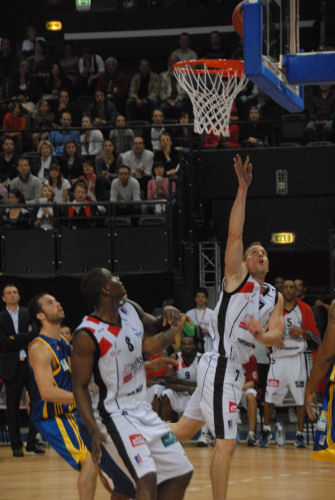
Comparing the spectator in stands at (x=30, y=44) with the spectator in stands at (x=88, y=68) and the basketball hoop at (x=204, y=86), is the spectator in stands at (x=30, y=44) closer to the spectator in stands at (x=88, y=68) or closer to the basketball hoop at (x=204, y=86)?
the spectator in stands at (x=88, y=68)

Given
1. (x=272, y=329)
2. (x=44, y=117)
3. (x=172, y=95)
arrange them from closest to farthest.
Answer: (x=272, y=329), (x=44, y=117), (x=172, y=95)

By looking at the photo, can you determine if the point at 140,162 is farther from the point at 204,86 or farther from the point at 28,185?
the point at 204,86

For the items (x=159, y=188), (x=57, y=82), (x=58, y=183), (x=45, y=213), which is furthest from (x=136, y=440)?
(x=57, y=82)

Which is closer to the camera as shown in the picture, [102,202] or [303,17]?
[102,202]

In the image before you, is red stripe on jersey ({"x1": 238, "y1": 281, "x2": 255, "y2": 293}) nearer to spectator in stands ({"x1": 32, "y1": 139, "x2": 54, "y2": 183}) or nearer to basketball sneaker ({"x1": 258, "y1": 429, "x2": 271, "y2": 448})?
basketball sneaker ({"x1": 258, "y1": 429, "x2": 271, "y2": 448})

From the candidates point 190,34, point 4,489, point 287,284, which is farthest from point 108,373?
point 190,34

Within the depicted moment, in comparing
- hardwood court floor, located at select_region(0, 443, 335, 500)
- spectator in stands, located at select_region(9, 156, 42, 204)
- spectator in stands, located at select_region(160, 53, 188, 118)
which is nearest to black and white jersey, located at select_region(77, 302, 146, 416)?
hardwood court floor, located at select_region(0, 443, 335, 500)

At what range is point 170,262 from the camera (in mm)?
13773

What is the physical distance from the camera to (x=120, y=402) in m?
5.19

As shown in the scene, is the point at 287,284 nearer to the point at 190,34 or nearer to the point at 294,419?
the point at 294,419

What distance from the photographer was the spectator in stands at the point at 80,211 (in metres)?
13.8

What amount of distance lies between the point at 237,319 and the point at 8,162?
9674 millimetres

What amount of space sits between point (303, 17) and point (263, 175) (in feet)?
22.7

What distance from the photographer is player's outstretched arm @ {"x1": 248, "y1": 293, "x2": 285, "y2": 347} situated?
6.42 meters
